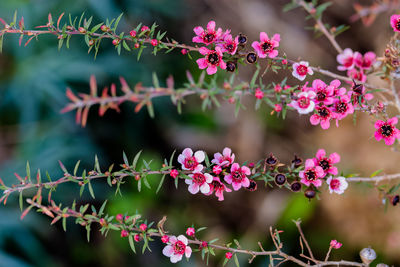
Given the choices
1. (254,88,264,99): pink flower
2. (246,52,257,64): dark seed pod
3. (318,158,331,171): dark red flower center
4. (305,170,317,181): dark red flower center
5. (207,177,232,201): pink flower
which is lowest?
(207,177,232,201): pink flower

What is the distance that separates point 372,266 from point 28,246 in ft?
4.47

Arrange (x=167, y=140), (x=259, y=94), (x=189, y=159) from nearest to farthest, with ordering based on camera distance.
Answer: (x=259, y=94)
(x=189, y=159)
(x=167, y=140)

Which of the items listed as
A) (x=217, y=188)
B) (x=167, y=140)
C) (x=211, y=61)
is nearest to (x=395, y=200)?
(x=217, y=188)

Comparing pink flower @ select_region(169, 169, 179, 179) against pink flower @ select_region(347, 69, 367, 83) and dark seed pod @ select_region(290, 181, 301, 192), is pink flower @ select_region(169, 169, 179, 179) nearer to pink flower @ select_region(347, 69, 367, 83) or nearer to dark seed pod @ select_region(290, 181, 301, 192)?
dark seed pod @ select_region(290, 181, 301, 192)

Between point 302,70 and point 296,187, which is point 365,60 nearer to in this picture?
point 302,70

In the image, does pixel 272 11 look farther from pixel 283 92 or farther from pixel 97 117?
pixel 283 92

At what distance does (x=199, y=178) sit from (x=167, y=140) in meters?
1.14

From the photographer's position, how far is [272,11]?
1.95 metres

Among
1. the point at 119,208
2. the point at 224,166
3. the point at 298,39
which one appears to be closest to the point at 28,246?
the point at 119,208

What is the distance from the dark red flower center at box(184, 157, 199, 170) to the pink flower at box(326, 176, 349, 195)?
263 mm

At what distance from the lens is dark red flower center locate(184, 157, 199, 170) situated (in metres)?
0.76

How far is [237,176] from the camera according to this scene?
0.75 m

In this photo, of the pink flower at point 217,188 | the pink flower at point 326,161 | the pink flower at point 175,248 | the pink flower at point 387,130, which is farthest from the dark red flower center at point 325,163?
the pink flower at point 175,248

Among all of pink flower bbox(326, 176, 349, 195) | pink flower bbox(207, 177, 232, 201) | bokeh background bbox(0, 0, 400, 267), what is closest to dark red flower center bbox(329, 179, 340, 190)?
pink flower bbox(326, 176, 349, 195)
